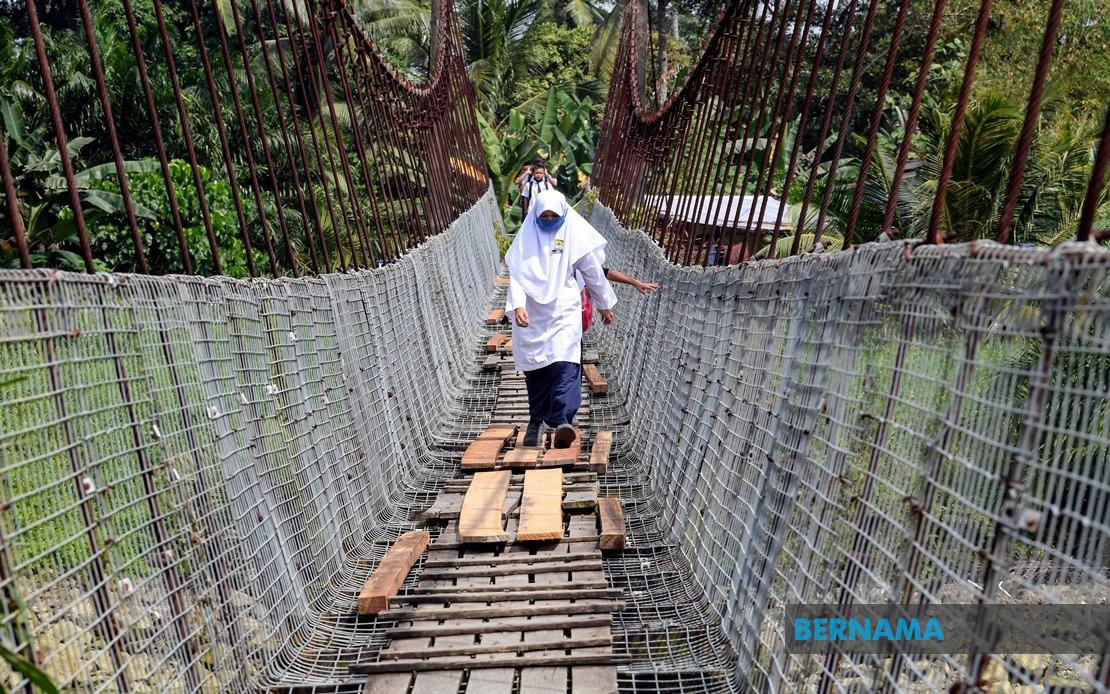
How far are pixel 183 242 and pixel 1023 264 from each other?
2630 mm

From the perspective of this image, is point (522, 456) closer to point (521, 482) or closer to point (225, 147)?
point (521, 482)

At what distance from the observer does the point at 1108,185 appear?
1249 cm

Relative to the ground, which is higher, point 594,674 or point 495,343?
point 495,343

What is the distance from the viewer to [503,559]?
13.9 ft

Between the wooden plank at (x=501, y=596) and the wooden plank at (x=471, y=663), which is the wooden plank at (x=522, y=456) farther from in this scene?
the wooden plank at (x=471, y=663)

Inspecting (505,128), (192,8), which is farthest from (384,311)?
(505,128)

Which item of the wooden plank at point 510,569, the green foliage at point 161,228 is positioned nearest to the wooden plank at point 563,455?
the wooden plank at point 510,569

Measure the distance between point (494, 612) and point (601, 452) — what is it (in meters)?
2.23

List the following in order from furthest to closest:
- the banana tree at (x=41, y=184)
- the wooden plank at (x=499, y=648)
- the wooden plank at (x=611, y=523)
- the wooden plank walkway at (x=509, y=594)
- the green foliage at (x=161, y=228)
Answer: the green foliage at (x=161, y=228), the banana tree at (x=41, y=184), the wooden plank at (x=611, y=523), the wooden plank at (x=499, y=648), the wooden plank walkway at (x=509, y=594)

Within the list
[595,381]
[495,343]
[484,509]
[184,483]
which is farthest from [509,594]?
[495,343]

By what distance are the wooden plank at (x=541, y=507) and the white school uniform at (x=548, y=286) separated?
37.6 inches

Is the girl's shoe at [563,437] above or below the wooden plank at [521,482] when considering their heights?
above

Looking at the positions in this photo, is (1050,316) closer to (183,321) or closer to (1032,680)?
(1032,680)

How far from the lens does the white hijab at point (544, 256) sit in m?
6.19
